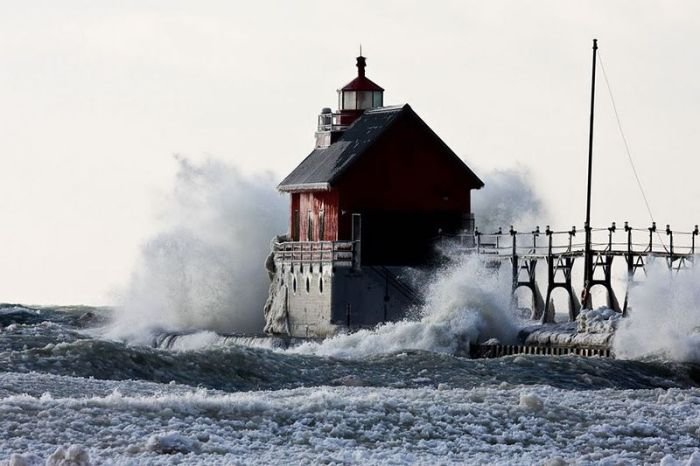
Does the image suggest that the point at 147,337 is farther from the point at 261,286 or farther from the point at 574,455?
the point at 574,455

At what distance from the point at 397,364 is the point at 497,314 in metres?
7.38

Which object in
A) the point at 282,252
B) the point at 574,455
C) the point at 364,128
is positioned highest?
the point at 364,128

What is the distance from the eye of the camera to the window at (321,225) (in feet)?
152

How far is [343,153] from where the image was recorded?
153 feet

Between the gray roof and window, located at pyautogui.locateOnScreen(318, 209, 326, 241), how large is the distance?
28.1 inches

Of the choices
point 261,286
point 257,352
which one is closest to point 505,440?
point 257,352

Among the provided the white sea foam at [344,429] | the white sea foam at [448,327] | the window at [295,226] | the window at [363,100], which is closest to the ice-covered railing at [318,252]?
the window at [295,226]

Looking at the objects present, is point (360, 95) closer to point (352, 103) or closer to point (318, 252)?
point (352, 103)

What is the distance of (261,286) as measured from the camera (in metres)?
52.3

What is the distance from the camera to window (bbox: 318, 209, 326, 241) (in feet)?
152

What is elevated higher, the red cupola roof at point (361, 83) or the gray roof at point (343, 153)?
the red cupola roof at point (361, 83)

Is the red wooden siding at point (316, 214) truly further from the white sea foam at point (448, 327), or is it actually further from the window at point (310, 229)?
the white sea foam at point (448, 327)

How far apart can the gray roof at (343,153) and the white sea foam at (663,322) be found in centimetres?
1198

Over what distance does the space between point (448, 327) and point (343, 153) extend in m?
8.43
